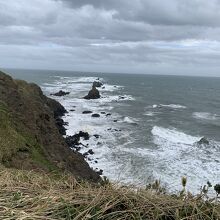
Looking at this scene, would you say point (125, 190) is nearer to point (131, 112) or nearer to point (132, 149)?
point (132, 149)

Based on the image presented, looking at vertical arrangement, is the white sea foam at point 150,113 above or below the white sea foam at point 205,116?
below

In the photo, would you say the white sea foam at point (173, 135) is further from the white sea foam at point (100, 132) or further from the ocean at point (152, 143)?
the white sea foam at point (100, 132)

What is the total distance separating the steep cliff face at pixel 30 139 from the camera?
17.3 m

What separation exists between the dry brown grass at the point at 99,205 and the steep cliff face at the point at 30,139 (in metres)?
11.8

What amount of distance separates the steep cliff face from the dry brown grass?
11.8 m

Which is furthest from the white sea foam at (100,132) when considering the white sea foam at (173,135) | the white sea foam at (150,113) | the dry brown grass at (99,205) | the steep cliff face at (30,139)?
the dry brown grass at (99,205)

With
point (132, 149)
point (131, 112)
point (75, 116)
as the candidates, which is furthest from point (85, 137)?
point (131, 112)

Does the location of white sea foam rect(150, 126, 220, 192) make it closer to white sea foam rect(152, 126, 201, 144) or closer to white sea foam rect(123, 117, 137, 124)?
white sea foam rect(152, 126, 201, 144)

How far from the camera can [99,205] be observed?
12.5 ft

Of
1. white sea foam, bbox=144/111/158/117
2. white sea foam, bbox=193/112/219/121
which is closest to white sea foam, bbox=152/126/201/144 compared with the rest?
white sea foam, bbox=144/111/158/117

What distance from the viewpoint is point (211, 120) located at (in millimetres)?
62375

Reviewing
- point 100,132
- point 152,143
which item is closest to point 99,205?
point 152,143

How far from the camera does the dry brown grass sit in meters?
3.60

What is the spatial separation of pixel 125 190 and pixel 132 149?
111 ft
